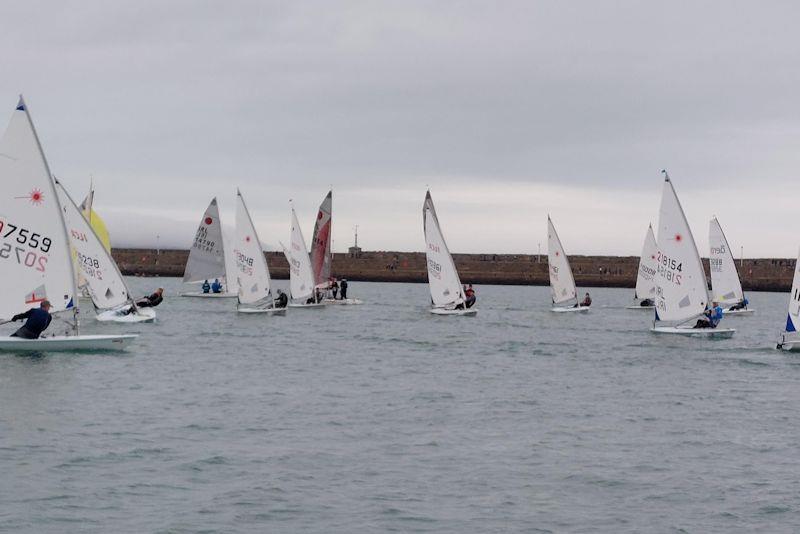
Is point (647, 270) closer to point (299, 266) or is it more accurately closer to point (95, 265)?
point (299, 266)

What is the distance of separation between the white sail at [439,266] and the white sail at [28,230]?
2706 centimetres

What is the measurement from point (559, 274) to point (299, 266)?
15.8 meters

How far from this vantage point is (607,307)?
7775 cm

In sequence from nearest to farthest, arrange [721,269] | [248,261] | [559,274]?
[248,261], [559,274], [721,269]

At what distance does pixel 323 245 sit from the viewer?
225ft

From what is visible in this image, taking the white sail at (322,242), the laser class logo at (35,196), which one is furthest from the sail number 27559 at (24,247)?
Result: the white sail at (322,242)

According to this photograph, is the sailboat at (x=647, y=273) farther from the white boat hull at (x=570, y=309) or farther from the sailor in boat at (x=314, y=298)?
the sailor in boat at (x=314, y=298)

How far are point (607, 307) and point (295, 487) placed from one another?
6280 cm

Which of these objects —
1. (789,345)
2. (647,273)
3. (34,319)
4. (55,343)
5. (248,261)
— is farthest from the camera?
(647,273)

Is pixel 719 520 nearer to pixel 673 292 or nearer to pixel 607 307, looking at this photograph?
pixel 673 292

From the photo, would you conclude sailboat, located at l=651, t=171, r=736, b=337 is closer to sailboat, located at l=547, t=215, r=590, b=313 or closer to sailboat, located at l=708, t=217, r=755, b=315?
sailboat, located at l=547, t=215, r=590, b=313

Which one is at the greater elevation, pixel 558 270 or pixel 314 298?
pixel 558 270

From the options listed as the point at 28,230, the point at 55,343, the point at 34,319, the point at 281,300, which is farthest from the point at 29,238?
the point at 281,300

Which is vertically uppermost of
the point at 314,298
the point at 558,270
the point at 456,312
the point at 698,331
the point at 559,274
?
the point at 558,270
